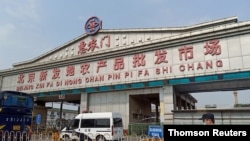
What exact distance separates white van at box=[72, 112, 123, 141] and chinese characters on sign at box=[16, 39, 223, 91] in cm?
851

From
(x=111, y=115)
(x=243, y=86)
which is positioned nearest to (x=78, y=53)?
(x=111, y=115)

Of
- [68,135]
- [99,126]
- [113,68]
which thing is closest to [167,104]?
[113,68]

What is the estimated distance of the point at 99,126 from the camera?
18.4 meters

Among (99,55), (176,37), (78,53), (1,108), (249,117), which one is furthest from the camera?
(78,53)

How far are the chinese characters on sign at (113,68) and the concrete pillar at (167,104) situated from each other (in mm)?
1848

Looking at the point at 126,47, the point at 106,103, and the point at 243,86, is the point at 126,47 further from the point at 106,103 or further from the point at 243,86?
the point at 243,86

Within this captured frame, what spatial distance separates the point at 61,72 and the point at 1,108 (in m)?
18.5

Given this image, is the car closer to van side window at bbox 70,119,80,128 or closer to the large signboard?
van side window at bbox 70,119,80,128

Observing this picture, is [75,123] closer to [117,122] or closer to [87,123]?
[87,123]

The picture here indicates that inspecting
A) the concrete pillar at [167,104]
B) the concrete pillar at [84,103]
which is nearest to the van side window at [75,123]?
the concrete pillar at [167,104]

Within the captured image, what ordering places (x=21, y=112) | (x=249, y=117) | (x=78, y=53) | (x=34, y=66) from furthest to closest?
(x=34, y=66) < (x=78, y=53) < (x=249, y=117) < (x=21, y=112)

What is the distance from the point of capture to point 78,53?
3170cm

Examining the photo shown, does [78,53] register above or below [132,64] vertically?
above

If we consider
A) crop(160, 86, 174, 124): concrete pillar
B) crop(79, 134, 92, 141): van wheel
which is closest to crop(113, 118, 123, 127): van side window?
crop(79, 134, 92, 141): van wheel
